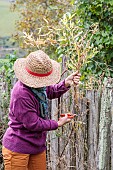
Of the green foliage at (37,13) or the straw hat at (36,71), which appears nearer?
the straw hat at (36,71)

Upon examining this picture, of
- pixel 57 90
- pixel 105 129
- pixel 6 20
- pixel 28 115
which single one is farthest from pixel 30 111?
pixel 6 20

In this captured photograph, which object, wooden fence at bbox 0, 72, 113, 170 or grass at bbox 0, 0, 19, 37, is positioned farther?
grass at bbox 0, 0, 19, 37

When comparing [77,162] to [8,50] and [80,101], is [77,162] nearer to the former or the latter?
[80,101]

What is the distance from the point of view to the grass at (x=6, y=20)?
1480 cm

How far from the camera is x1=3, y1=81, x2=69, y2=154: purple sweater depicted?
3230mm

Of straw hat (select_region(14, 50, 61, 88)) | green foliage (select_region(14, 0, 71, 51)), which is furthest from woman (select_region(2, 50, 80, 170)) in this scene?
green foliage (select_region(14, 0, 71, 51))

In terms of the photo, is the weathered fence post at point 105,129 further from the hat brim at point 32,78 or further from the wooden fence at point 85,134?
the hat brim at point 32,78

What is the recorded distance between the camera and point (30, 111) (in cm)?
323

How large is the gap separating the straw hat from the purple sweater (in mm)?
92

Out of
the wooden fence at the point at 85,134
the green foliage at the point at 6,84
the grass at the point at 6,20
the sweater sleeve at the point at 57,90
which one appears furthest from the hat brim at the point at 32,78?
the grass at the point at 6,20

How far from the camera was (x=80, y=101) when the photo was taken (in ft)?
12.4

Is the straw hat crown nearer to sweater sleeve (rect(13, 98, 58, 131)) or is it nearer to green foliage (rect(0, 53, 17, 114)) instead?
sweater sleeve (rect(13, 98, 58, 131))

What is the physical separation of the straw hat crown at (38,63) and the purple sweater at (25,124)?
0.54 ft

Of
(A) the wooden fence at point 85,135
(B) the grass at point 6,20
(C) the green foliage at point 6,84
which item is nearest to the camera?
(A) the wooden fence at point 85,135
